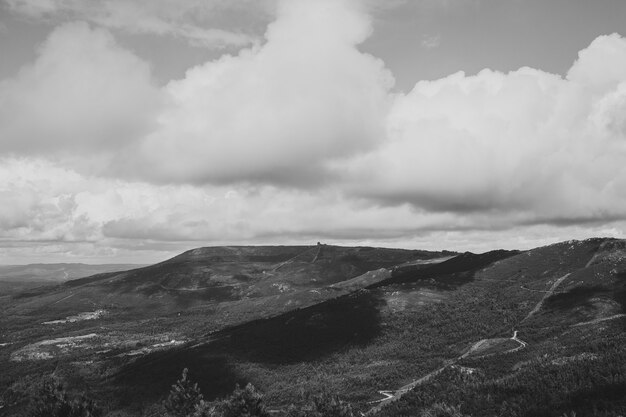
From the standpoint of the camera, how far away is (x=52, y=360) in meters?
Result: 178

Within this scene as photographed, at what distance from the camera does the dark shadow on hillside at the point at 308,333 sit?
458ft

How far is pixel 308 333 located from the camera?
154 metres

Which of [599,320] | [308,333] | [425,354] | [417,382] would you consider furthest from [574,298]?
[308,333]

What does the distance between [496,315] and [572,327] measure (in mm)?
30681

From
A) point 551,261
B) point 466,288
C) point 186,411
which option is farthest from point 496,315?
point 186,411

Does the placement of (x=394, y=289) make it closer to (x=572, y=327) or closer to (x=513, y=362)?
(x=572, y=327)

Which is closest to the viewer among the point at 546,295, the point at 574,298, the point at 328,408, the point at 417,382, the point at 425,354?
the point at 328,408

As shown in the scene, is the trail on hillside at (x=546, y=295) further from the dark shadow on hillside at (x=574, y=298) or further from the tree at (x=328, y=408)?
the tree at (x=328, y=408)

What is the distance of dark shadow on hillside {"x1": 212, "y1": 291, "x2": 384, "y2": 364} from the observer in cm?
13975

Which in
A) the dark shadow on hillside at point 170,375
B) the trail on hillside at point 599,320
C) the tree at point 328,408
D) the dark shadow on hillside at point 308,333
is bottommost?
the dark shadow on hillside at point 170,375

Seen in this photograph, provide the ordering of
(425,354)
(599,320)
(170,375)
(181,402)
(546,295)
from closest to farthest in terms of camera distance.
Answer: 1. (181,402)
2. (599,320)
3. (425,354)
4. (170,375)
5. (546,295)

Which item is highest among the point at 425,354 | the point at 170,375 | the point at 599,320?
the point at 599,320

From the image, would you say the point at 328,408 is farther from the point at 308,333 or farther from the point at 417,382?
the point at 308,333

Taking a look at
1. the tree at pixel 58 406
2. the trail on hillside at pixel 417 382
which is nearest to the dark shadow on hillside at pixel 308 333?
the trail on hillside at pixel 417 382
